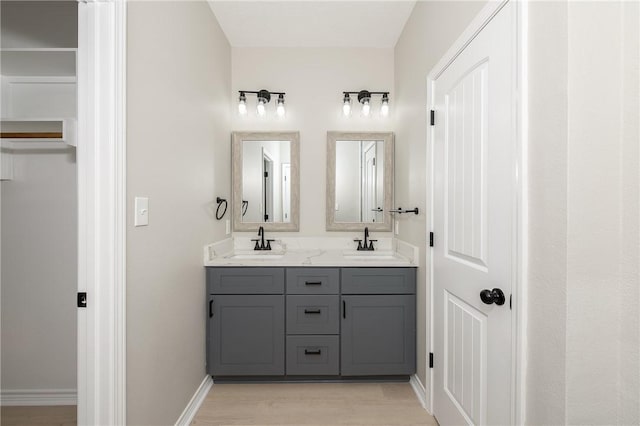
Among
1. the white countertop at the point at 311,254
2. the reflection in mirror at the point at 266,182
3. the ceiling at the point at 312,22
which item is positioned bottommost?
the white countertop at the point at 311,254

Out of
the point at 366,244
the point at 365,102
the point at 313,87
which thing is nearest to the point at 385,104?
the point at 365,102

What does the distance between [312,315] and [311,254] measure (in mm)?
502

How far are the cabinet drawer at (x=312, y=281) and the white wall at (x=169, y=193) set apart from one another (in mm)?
620

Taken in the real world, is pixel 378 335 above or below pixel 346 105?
below

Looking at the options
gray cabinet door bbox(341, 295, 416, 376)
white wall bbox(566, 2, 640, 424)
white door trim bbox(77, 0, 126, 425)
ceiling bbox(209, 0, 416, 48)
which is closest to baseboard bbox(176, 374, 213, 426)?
white door trim bbox(77, 0, 126, 425)

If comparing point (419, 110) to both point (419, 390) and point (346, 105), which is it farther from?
point (419, 390)

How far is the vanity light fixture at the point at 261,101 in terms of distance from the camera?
261 centimetres

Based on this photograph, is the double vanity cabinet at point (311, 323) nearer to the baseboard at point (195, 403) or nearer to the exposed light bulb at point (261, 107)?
the baseboard at point (195, 403)

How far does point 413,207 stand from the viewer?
2.16 metres

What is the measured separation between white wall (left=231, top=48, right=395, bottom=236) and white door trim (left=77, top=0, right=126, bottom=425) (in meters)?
1.62

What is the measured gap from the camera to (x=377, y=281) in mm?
2160

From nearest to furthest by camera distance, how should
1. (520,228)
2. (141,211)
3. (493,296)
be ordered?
(520,228), (493,296), (141,211)

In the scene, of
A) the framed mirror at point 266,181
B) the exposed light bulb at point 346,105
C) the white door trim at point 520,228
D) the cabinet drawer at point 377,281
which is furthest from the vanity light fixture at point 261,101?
the white door trim at point 520,228

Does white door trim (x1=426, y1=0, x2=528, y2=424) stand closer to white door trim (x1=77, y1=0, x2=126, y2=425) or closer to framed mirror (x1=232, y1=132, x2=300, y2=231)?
white door trim (x1=77, y1=0, x2=126, y2=425)
